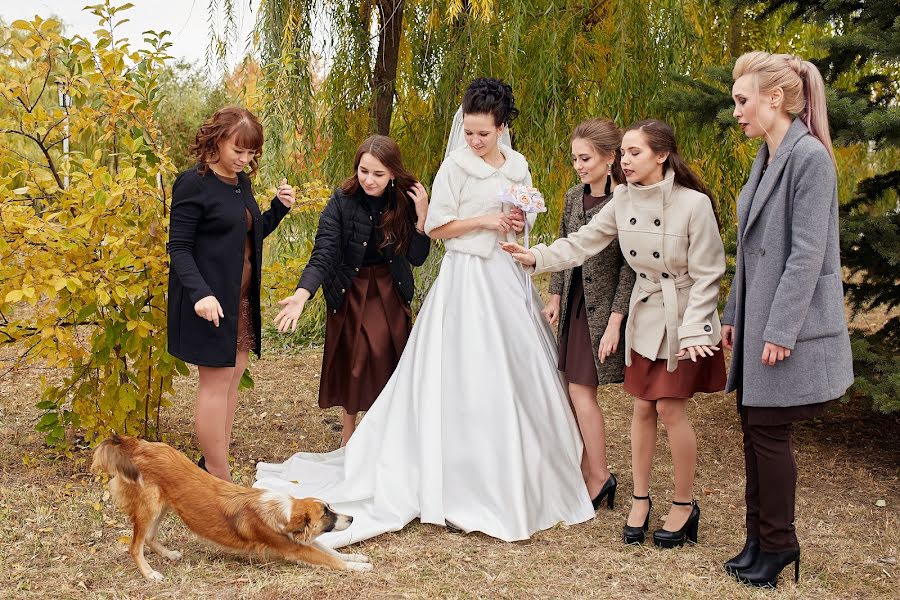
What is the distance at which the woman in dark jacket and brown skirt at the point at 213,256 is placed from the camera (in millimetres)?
3926

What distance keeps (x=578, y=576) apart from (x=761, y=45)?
5477mm

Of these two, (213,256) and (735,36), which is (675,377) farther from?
(735,36)

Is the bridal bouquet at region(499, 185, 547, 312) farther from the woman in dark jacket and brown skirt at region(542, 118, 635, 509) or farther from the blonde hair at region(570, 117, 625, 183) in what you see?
the blonde hair at region(570, 117, 625, 183)

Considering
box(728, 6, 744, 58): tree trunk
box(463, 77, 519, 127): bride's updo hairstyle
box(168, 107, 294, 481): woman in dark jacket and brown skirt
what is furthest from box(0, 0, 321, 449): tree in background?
box(728, 6, 744, 58): tree trunk

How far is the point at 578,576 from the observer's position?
3.50 m

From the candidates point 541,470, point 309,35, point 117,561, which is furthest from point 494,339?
point 309,35

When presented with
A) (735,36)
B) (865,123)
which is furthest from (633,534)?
(735,36)

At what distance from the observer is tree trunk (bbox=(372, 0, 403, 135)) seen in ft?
20.9

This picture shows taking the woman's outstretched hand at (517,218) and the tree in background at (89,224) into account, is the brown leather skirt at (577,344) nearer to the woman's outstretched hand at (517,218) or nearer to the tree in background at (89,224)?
the woman's outstretched hand at (517,218)

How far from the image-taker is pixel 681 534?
380 centimetres

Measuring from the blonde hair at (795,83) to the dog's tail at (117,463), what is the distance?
8.65 feet

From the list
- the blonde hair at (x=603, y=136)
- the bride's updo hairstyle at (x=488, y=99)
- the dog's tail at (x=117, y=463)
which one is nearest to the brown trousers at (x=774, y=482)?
the blonde hair at (x=603, y=136)

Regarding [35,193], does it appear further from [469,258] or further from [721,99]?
[721,99]

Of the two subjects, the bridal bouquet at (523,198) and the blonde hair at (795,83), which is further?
the bridal bouquet at (523,198)
